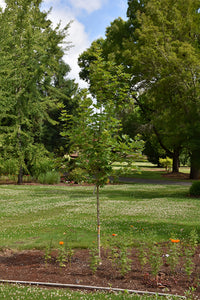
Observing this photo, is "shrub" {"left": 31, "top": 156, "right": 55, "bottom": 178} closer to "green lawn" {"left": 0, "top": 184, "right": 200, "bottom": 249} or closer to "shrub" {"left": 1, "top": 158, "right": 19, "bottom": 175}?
"shrub" {"left": 1, "top": 158, "right": 19, "bottom": 175}

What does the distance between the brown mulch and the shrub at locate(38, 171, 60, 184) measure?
57.1 feet

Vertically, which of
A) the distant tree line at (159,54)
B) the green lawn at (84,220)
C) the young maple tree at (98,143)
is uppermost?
the distant tree line at (159,54)

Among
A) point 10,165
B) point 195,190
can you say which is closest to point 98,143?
point 195,190

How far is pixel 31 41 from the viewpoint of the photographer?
2347cm

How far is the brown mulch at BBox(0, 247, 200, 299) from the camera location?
15.4 feet

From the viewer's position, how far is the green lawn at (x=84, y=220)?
25.1 ft

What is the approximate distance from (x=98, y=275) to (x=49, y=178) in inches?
740

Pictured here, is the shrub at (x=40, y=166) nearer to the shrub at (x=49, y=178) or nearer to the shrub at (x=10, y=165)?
the shrub at (x=49, y=178)

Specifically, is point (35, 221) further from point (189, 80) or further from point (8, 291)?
point (189, 80)

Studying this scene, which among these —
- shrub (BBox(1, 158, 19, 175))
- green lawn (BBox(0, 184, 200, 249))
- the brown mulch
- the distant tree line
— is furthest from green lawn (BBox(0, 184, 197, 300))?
shrub (BBox(1, 158, 19, 175))

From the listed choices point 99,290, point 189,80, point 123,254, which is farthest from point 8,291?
point 189,80

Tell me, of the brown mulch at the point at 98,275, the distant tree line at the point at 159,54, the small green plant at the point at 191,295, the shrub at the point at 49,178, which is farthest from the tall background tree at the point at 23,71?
the small green plant at the point at 191,295

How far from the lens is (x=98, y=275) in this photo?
5121 mm

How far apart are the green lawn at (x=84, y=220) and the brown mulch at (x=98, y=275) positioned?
64 centimetres
